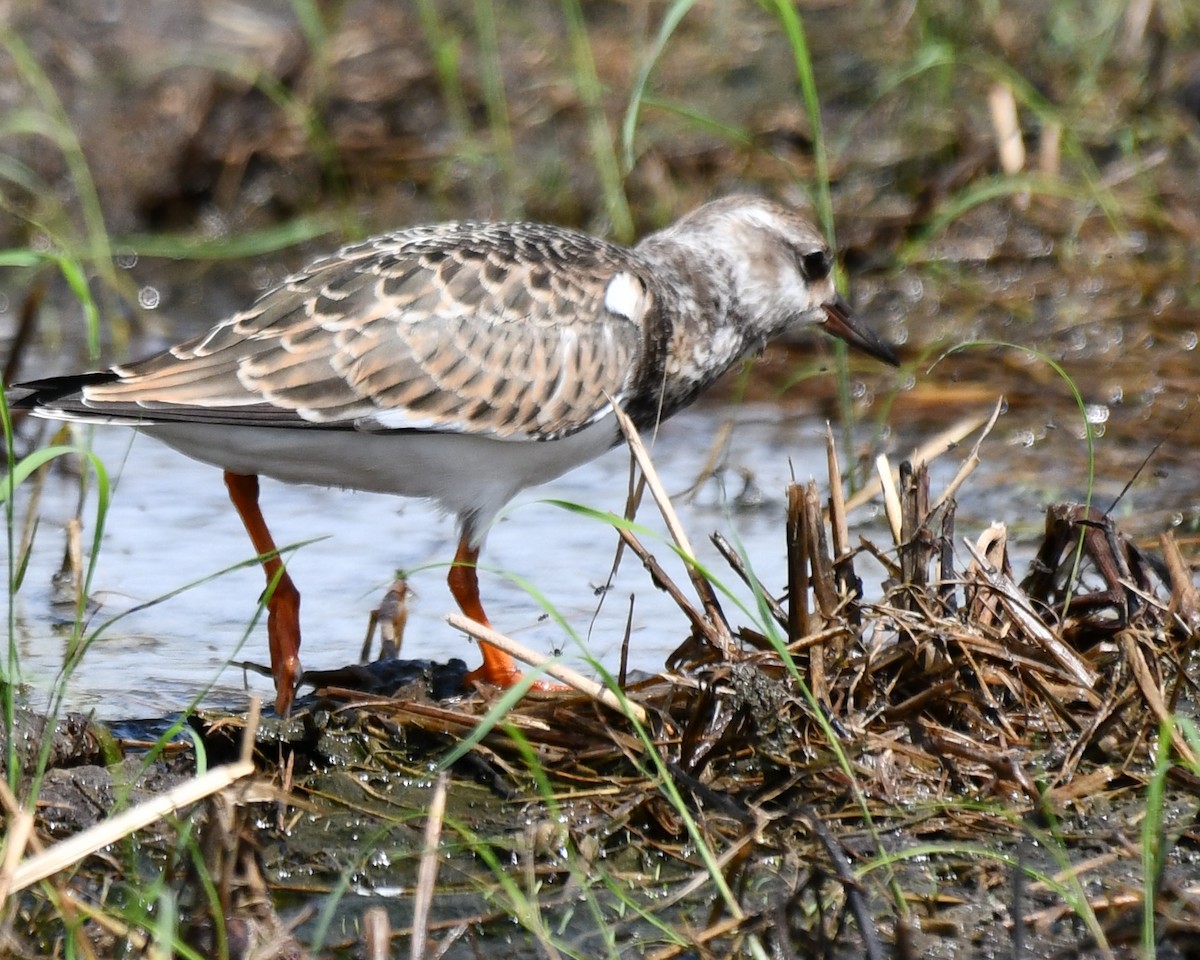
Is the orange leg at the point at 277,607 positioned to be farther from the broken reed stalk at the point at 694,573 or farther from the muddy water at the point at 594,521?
the broken reed stalk at the point at 694,573

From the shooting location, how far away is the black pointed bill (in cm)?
606

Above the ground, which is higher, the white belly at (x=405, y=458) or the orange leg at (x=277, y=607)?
the white belly at (x=405, y=458)

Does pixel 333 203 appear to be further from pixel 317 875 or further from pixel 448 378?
pixel 317 875

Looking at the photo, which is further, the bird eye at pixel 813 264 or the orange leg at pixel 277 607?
the bird eye at pixel 813 264

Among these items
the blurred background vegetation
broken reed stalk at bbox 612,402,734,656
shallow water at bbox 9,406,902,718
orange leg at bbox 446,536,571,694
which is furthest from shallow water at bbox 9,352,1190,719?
the blurred background vegetation

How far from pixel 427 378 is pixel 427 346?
0.09m

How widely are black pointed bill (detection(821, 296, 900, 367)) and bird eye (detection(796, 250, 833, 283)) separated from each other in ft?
0.48

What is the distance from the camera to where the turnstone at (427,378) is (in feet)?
15.5

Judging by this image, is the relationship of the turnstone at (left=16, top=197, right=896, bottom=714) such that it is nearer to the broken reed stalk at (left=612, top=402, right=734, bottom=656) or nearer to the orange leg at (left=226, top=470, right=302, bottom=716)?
the orange leg at (left=226, top=470, right=302, bottom=716)

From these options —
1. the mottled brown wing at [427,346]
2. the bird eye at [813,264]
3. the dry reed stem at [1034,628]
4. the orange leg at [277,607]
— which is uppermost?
the bird eye at [813,264]

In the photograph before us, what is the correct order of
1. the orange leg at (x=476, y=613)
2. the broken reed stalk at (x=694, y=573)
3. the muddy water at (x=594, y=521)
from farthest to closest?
the muddy water at (x=594, y=521), the orange leg at (x=476, y=613), the broken reed stalk at (x=694, y=573)

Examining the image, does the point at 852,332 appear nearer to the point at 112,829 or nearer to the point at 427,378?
the point at 427,378

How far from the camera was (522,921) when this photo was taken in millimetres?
3479

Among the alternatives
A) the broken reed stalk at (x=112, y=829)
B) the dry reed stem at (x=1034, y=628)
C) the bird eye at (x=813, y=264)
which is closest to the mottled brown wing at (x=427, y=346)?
the bird eye at (x=813, y=264)
